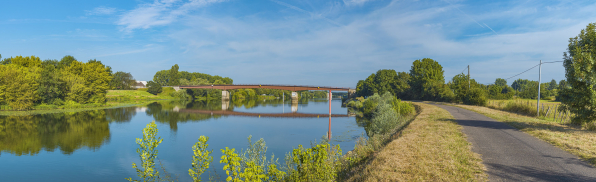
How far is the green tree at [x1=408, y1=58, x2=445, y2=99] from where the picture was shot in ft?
194

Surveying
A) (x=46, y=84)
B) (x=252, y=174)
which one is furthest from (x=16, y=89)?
(x=252, y=174)

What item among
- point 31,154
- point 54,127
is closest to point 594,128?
point 31,154

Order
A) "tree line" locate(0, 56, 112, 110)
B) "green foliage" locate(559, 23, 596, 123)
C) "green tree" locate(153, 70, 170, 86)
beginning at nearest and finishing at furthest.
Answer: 1. "green foliage" locate(559, 23, 596, 123)
2. "tree line" locate(0, 56, 112, 110)
3. "green tree" locate(153, 70, 170, 86)

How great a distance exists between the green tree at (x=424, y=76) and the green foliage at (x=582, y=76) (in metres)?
45.7

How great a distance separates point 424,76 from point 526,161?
62603 millimetres

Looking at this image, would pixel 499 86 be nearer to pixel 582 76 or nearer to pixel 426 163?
pixel 582 76

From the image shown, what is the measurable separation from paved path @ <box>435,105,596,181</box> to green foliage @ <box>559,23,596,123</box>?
4.20m

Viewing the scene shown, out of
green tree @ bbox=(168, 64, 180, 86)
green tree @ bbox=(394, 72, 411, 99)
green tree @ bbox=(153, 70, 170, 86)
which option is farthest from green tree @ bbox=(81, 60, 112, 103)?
green tree @ bbox=(153, 70, 170, 86)

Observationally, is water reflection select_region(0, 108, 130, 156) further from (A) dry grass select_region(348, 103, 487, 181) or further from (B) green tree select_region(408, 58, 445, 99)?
(B) green tree select_region(408, 58, 445, 99)

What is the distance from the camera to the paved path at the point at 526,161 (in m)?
6.27

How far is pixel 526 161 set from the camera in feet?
24.6

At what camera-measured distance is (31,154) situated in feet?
51.9

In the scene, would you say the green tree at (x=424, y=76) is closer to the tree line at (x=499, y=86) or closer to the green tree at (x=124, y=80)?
the tree line at (x=499, y=86)

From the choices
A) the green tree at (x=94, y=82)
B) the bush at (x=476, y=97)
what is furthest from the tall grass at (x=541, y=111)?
the green tree at (x=94, y=82)
